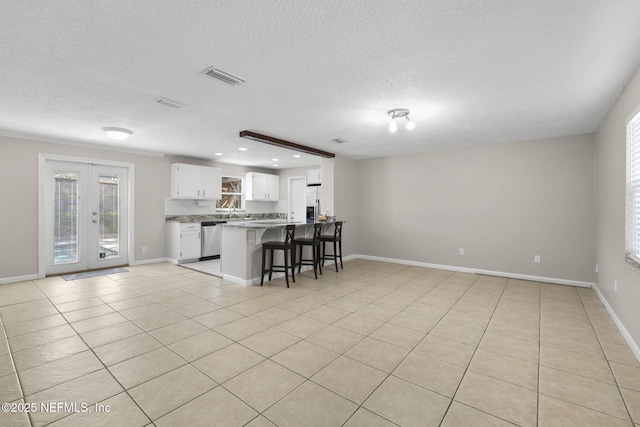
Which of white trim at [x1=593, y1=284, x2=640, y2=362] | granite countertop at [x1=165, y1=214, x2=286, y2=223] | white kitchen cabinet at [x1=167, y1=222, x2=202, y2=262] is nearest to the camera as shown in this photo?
white trim at [x1=593, y1=284, x2=640, y2=362]

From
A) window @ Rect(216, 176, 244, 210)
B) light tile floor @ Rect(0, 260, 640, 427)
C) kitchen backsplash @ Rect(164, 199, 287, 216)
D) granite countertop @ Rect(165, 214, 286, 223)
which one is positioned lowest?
light tile floor @ Rect(0, 260, 640, 427)

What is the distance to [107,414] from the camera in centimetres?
174

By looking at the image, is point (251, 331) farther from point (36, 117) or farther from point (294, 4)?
point (36, 117)

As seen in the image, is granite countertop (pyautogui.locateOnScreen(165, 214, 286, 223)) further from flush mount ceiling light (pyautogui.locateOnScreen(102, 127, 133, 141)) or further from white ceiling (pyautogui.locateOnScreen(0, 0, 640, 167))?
white ceiling (pyautogui.locateOnScreen(0, 0, 640, 167))

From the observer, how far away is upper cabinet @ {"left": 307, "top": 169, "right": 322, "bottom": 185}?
7.46 metres

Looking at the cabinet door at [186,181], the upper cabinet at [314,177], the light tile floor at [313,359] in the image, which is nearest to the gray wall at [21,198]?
the light tile floor at [313,359]

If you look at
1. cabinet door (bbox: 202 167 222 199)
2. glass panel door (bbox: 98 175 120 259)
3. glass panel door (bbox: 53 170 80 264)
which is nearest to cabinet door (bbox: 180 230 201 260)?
cabinet door (bbox: 202 167 222 199)

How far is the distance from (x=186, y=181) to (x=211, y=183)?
2.03 feet

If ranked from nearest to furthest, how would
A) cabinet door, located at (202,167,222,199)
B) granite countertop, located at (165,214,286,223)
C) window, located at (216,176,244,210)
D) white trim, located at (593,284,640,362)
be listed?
white trim, located at (593,284,640,362) < granite countertop, located at (165,214,286,223) < cabinet door, located at (202,167,222,199) < window, located at (216,176,244,210)

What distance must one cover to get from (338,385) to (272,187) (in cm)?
708

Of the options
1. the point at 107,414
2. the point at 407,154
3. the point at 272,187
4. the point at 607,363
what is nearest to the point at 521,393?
the point at 607,363

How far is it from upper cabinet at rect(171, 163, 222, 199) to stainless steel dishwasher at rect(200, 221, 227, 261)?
715mm

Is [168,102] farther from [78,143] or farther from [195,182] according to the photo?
[195,182]

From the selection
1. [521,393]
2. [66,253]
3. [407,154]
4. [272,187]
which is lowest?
[521,393]
